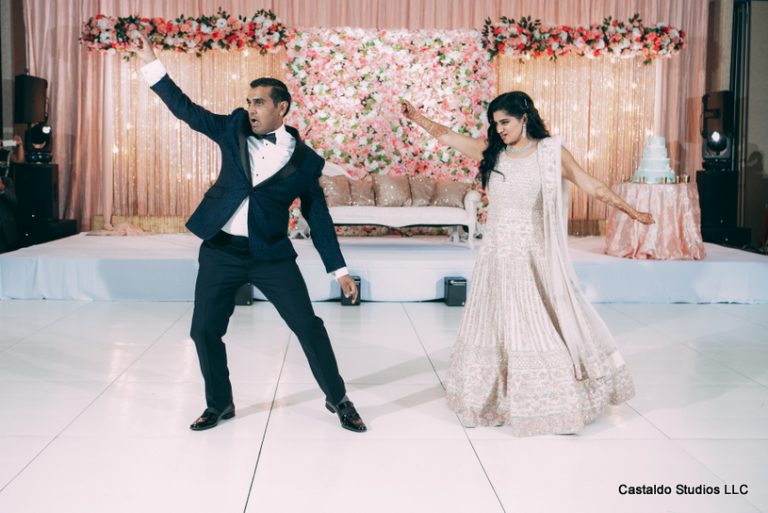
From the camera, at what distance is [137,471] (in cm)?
301

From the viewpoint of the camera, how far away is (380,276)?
7105 millimetres

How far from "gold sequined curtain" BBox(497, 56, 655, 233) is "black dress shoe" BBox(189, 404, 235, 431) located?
772 centimetres

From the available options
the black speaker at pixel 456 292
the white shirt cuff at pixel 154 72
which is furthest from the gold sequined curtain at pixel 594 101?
the white shirt cuff at pixel 154 72

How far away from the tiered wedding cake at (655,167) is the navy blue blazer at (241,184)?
5.20 metres

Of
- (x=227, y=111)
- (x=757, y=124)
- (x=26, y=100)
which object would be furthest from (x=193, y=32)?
(x=757, y=124)

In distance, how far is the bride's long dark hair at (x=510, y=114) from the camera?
11.9 feet

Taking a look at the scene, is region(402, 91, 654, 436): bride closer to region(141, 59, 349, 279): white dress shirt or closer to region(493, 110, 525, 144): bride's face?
region(493, 110, 525, 144): bride's face

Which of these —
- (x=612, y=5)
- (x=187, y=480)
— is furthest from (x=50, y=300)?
(x=612, y=5)

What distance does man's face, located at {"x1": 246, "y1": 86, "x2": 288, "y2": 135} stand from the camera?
3.25 metres

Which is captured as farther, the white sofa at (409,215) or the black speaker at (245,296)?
the white sofa at (409,215)

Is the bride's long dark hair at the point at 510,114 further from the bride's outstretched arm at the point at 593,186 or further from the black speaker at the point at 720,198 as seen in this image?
the black speaker at the point at 720,198

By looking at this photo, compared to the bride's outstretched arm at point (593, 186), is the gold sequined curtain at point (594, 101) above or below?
above

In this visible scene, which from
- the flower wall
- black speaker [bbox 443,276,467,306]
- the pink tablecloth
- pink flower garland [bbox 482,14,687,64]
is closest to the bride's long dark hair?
black speaker [bbox 443,276,467,306]

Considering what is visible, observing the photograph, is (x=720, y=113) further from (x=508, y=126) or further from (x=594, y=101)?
(x=508, y=126)
